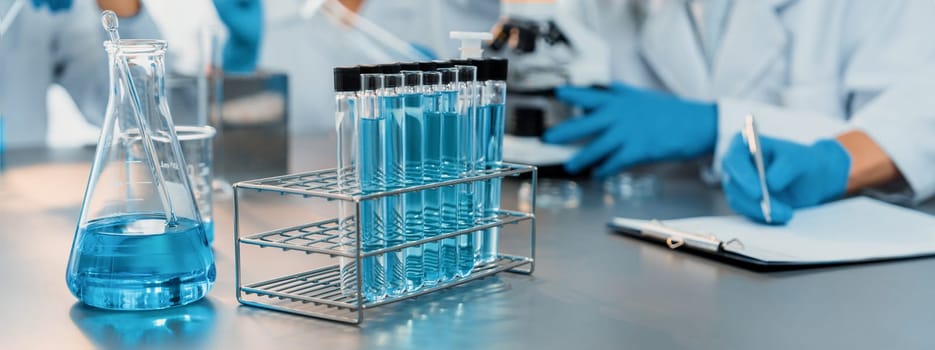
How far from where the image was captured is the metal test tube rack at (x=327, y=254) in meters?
0.98

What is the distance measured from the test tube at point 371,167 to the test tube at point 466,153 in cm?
11

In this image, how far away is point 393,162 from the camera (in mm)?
1001

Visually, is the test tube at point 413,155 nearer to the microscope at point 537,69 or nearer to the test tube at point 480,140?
the test tube at point 480,140

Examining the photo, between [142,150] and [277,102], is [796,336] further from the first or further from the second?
[277,102]

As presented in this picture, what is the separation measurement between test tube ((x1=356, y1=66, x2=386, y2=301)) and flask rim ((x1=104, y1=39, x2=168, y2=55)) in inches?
8.7

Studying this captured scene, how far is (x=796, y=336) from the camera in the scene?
3.25 ft

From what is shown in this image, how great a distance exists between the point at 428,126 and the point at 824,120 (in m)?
1.12

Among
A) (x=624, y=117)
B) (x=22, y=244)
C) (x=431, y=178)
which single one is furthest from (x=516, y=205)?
(x=22, y=244)

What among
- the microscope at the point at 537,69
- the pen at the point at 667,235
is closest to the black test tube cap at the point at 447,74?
the pen at the point at 667,235

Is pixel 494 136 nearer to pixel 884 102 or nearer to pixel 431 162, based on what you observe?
pixel 431 162

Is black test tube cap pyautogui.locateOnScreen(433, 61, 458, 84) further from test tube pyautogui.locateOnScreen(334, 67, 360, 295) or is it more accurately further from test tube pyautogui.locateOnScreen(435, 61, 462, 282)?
test tube pyautogui.locateOnScreen(334, 67, 360, 295)

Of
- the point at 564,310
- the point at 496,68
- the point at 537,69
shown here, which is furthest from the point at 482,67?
the point at 537,69

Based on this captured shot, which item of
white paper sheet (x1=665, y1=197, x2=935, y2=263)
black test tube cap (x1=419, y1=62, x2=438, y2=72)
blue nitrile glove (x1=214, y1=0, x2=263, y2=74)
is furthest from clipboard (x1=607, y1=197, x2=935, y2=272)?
blue nitrile glove (x1=214, y1=0, x2=263, y2=74)

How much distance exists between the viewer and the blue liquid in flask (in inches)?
38.8
